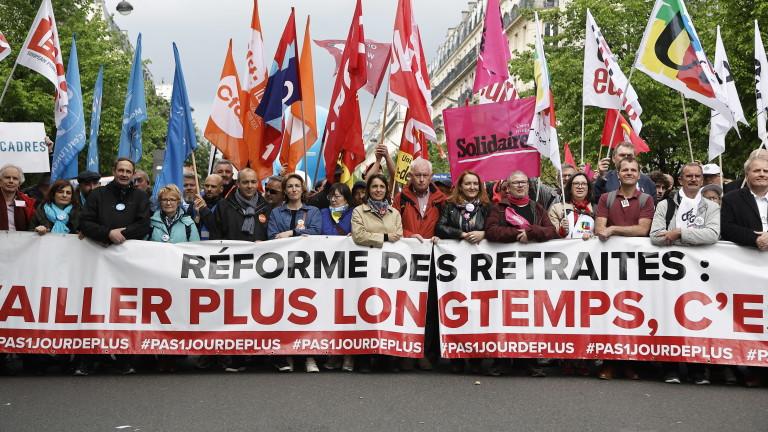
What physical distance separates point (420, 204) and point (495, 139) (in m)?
1.24

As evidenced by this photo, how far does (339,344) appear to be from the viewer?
8875mm

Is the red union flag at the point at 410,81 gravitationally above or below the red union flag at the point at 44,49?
below

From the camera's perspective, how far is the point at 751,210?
845 centimetres

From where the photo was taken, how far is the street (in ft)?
21.6

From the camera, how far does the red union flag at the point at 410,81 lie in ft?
35.3

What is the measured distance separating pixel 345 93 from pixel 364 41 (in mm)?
665

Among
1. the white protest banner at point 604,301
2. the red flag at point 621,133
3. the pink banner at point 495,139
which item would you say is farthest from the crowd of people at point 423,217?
the red flag at point 621,133

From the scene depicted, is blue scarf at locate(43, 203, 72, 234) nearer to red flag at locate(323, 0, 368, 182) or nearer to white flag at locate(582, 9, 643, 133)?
red flag at locate(323, 0, 368, 182)

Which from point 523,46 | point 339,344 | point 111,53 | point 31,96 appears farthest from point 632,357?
point 523,46

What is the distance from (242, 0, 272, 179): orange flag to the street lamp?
27.7 m

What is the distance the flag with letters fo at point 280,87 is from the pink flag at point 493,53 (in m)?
2.33

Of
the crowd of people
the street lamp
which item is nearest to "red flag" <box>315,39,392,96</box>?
the crowd of people

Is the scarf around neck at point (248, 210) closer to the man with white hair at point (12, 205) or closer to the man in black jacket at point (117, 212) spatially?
the man in black jacket at point (117, 212)

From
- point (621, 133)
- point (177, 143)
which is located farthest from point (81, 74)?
point (621, 133)
